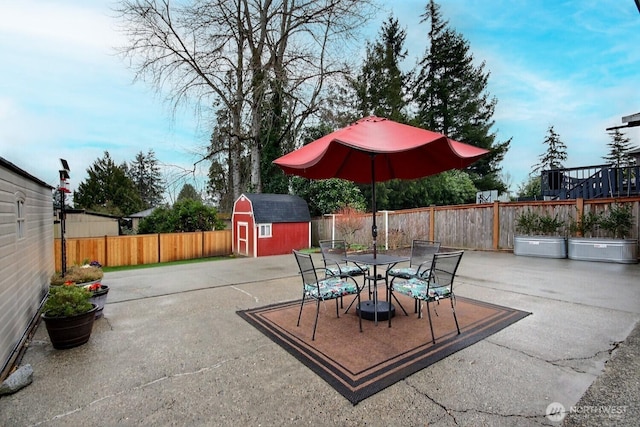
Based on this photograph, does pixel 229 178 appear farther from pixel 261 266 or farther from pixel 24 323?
pixel 24 323

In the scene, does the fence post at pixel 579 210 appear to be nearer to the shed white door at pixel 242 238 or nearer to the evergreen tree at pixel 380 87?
the evergreen tree at pixel 380 87

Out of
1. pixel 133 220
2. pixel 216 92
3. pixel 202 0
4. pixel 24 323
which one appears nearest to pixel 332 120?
pixel 216 92

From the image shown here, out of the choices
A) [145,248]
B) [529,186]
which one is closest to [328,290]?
[145,248]

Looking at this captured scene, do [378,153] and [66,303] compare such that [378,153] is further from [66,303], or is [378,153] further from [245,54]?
[245,54]

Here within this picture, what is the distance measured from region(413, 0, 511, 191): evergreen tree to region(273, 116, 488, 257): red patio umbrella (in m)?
18.2

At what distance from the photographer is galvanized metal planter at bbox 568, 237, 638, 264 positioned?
6656 millimetres

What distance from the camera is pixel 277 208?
11.6 meters

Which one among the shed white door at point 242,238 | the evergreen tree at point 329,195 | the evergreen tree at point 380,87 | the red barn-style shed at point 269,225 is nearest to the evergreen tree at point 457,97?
the evergreen tree at point 380,87

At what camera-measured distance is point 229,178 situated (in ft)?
53.6

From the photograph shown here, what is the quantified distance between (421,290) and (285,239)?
28.4ft

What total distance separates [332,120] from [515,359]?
43.7 feet

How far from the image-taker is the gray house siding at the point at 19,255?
2.70m

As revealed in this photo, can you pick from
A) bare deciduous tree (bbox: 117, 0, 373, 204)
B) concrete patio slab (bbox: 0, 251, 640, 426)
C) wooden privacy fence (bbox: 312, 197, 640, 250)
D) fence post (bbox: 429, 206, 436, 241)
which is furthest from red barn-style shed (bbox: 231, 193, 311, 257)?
concrete patio slab (bbox: 0, 251, 640, 426)

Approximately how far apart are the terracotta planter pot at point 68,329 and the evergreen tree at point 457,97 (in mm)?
21293
